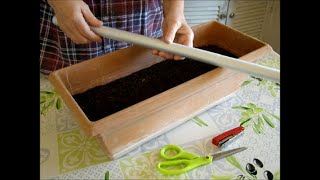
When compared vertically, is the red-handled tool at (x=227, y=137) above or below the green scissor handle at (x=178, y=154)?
above

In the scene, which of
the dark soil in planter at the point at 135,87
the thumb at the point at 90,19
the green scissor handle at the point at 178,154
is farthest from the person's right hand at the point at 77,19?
the green scissor handle at the point at 178,154

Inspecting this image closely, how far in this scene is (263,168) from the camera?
557mm

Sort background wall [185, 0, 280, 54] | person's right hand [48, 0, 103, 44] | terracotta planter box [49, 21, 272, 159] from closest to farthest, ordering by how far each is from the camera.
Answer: terracotta planter box [49, 21, 272, 159] < person's right hand [48, 0, 103, 44] < background wall [185, 0, 280, 54]

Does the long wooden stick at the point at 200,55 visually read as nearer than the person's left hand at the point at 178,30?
Yes

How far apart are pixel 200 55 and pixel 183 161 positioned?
0.22 m

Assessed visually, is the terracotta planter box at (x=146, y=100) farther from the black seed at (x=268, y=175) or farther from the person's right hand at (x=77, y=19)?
the black seed at (x=268, y=175)

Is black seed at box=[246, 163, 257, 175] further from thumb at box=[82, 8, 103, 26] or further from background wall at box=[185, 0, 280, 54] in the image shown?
background wall at box=[185, 0, 280, 54]

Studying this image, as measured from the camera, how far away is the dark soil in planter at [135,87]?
638 millimetres

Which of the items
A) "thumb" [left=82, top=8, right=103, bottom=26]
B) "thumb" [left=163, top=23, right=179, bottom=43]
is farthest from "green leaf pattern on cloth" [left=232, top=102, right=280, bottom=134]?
"thumb" [left=82, top=8, right=103, bottom=26]

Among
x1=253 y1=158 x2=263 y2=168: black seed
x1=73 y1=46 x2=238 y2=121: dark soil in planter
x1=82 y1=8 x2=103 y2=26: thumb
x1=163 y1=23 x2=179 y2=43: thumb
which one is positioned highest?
x1=82 y1=8 x2=103 y2=26: thumb

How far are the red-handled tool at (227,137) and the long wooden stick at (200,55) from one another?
12 cm

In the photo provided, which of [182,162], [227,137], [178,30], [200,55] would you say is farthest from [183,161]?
[178,30]

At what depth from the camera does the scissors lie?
0.54 metres

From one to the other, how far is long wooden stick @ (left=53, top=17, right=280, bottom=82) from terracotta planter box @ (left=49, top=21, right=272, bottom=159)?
25 mm
